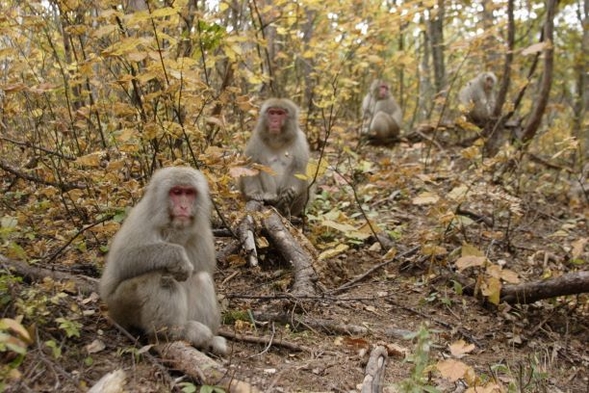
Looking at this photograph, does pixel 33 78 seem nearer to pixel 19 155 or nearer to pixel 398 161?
pixel 19 155

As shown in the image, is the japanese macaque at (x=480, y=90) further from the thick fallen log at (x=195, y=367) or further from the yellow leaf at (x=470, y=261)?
the thick fallen log at (x=195, y=367)

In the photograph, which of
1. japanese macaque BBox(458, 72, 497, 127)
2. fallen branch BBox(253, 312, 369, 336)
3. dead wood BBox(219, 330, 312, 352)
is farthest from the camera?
japanese macaque BBox(458, 72, 497, 127)

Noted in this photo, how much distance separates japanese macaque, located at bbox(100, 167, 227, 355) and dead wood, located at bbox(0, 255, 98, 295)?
2.10 feet

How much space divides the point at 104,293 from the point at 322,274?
2628 mm

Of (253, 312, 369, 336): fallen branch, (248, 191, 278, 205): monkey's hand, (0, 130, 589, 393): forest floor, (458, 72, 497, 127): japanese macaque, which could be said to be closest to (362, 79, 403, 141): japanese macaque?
(458, 72, 497, 127): japanese macaque

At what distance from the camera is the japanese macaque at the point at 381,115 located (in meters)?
12.5

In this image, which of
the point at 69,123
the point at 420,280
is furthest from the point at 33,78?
the point at 420,280

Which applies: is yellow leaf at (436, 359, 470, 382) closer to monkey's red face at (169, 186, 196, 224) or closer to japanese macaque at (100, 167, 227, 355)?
japanese macaque at (100, 167, 227, 355)

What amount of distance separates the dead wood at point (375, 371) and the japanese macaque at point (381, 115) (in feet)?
24.5

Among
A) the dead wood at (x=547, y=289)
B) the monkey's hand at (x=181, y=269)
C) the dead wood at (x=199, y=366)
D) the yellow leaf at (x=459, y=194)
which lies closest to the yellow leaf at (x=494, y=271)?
the dead wood at (x=547, y=289)

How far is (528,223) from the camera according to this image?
27.8 feet

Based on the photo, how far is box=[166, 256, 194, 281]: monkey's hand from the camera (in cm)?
417

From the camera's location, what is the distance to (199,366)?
3.84m

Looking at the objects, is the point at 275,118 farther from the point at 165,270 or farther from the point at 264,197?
the point at 165,270
